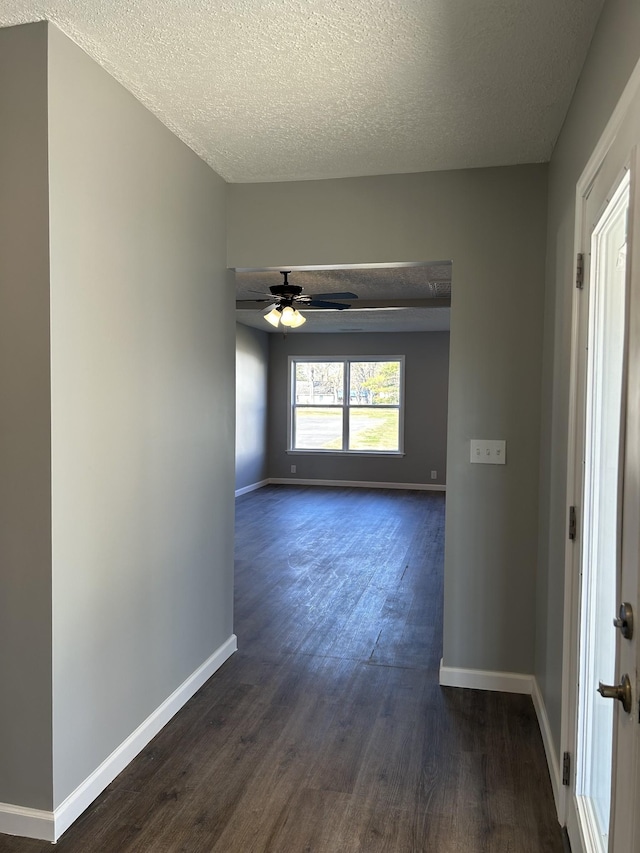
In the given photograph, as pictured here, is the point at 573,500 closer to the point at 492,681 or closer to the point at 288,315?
the point at 492,681

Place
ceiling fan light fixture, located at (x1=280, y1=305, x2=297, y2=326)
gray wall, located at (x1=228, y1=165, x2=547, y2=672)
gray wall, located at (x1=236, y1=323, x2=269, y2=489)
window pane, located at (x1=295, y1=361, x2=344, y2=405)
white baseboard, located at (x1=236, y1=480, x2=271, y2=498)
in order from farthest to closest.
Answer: window pane, located at (x1=295, y1=361, x2=344, y2=405), white baseboard, located at (x1=236, y1=480, x2=271, y2=498), gray wall, located at (x1=236, y1=323, x2=269, y2=489), ceiling fan light fixture, located at (x1=280, y1=305, x2=297, y2=326), gray wall, located at (x1=228, y1=165, x2=547, y2=672)

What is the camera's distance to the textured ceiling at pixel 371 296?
5992 mm

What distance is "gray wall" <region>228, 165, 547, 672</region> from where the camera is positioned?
9.90ft

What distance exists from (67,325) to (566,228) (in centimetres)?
185

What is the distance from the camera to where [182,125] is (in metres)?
2.64

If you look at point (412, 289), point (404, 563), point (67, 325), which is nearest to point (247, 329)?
point (412, 289)

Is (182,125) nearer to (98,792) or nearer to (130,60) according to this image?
(130,60)

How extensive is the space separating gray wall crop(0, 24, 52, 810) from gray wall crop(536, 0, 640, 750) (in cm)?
164

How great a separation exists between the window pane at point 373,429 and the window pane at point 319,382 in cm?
43

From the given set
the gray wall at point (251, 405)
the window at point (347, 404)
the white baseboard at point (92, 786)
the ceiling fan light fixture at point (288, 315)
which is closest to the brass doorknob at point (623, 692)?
the white baseboard at point (92, 786)

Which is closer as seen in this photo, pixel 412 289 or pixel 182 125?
pixel 182 125

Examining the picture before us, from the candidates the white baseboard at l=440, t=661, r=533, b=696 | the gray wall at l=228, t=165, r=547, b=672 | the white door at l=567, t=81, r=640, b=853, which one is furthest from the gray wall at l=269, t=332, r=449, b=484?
the white door at l=567, t=81, r=640, b=853

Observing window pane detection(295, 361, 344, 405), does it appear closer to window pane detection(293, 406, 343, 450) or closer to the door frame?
window pane detection(293, 406, 343, 450)

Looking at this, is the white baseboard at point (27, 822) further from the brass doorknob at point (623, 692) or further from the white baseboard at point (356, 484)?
the white baseboard at point (356, 484)
